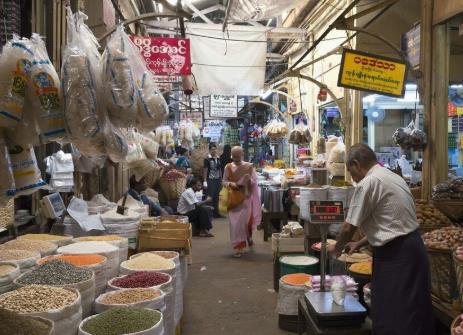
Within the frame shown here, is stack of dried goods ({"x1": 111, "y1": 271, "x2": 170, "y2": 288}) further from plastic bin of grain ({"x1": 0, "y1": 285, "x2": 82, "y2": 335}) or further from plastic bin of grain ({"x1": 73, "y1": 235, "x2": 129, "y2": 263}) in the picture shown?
plastic bin of grain ({"x1": 0, "y1": 285, "x2": 82, "y2": 335})

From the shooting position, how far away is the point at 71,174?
635 centimetres

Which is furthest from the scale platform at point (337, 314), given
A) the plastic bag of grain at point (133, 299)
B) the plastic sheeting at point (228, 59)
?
the plastic sheeting at point (228, 59)

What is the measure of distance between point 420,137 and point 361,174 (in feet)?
6.00

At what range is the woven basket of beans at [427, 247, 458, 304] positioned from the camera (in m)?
3.40

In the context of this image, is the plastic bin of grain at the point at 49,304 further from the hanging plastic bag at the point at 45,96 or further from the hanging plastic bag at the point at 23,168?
the hanging plastic bag at the point at 45,96

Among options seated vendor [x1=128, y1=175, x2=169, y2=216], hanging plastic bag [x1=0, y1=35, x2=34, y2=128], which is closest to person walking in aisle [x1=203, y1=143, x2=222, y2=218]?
seated vendor [x1=128, y1=175, x2=169, y2=216]

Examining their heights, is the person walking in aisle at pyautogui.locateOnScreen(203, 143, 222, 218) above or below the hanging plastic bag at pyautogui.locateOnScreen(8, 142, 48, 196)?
below

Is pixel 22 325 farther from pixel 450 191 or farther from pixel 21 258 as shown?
pixel 450 191

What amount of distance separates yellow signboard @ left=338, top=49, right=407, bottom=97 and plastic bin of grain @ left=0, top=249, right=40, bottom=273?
4498mm

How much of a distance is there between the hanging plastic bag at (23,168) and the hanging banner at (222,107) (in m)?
15.5

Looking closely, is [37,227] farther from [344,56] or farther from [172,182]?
[172,182]

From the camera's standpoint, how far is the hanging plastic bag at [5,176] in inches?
80.7

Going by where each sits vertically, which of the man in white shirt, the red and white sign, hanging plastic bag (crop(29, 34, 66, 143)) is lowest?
the man in white shirt

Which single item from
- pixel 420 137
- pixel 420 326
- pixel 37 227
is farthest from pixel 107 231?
pixel 420 137
